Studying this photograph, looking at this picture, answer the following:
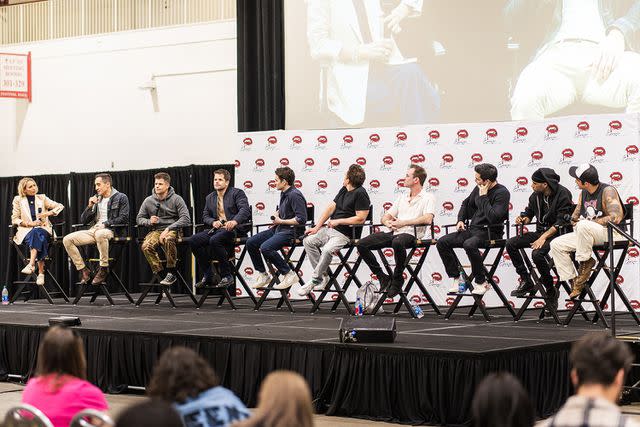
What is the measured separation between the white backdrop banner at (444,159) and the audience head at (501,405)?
19.8ft

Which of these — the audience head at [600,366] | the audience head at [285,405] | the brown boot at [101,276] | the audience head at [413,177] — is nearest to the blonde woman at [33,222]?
the brown boot at [101,276]

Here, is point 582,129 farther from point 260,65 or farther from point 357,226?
point 260,65

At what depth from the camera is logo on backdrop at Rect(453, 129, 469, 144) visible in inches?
382

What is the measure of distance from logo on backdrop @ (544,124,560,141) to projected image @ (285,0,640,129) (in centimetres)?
Result: 38

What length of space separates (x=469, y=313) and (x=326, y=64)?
3.68 meters

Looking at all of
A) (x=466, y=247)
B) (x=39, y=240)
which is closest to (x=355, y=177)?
(x=466, y=247)

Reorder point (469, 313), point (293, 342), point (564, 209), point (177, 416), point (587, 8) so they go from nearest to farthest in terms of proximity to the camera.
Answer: point (177, 416) < point (293, 342) < point (564, 209) < point (469, 313) < point (587, 8)

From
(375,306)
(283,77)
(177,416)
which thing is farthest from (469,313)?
(177,416)

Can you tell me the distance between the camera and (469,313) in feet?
27.9

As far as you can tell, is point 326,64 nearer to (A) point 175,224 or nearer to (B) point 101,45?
(A) point 175,224

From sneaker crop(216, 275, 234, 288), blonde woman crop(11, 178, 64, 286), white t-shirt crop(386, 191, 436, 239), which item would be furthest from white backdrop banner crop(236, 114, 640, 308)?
blonde woman crop(11, 178, 64, 286)

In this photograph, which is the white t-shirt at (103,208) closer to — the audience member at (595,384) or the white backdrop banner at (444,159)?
the white backdrop banner at (444,159)

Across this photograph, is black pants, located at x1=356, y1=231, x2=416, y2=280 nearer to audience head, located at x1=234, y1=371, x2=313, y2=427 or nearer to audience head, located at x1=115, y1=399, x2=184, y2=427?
audience head, located at x1=234, y1=371, x2=313, y2=427

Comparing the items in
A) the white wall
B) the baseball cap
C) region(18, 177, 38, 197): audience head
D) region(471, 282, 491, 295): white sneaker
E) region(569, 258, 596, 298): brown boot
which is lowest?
region(471, 282, 491, 295): white sneaker
